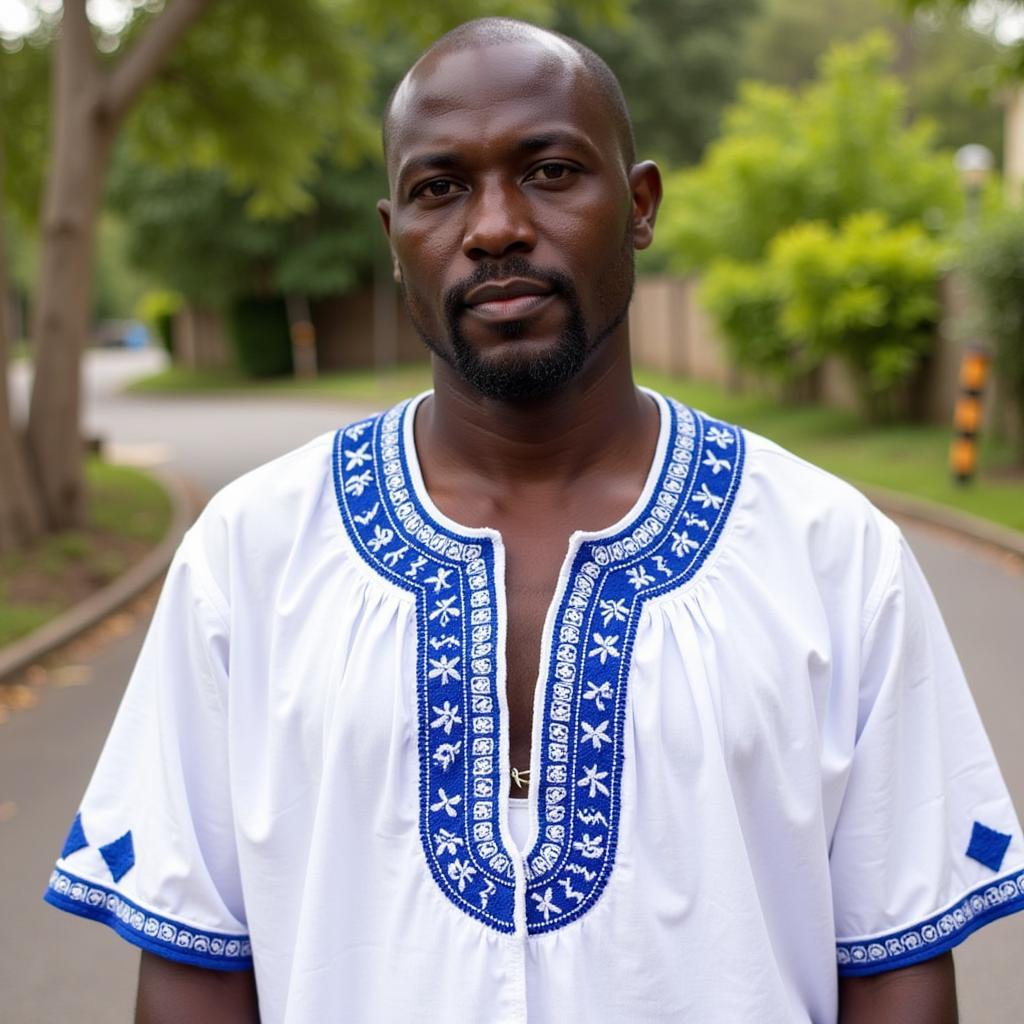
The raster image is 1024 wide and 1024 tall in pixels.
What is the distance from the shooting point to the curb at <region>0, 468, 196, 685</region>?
7820mm

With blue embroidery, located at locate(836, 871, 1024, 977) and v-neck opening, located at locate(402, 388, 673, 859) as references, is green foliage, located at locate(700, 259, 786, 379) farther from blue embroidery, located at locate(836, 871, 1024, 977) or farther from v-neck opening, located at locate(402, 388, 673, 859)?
blue embroidery, located at locate(836, 871, 1024, 977)

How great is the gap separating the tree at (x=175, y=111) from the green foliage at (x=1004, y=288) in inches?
157

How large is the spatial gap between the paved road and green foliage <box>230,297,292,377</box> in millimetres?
26269

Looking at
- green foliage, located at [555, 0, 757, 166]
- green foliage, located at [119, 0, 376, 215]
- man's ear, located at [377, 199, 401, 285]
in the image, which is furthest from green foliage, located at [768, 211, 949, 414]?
green foliage, located at [555, 0, 757, 166]

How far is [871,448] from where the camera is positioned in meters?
15.0

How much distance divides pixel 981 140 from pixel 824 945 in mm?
48669

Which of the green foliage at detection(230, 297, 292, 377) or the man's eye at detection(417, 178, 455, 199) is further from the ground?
the man's eye at detection(417, 178, 455, 199)

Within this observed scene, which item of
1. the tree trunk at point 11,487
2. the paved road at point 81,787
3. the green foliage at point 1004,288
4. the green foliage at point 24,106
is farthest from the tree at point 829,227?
the tree trunk at point 11,487

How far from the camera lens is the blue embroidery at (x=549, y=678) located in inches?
69.6

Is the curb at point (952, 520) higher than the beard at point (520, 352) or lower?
lower

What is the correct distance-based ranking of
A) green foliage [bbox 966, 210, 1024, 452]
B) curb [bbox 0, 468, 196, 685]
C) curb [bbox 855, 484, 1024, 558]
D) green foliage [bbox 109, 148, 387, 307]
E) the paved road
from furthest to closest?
green foliage [bbox 109, 148, 387, 307] < green foliage [bbox 966, 210, 1024, 452] < curb [bbox 855, 484, 1024, 558] < curb [bbox 0, 468, 196, 685] < the paved road

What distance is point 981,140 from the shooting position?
4625 cm

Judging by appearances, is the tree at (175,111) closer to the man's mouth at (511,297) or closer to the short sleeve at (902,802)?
the man's mouth at (511,297)

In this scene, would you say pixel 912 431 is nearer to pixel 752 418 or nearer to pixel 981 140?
pixel 752 418
